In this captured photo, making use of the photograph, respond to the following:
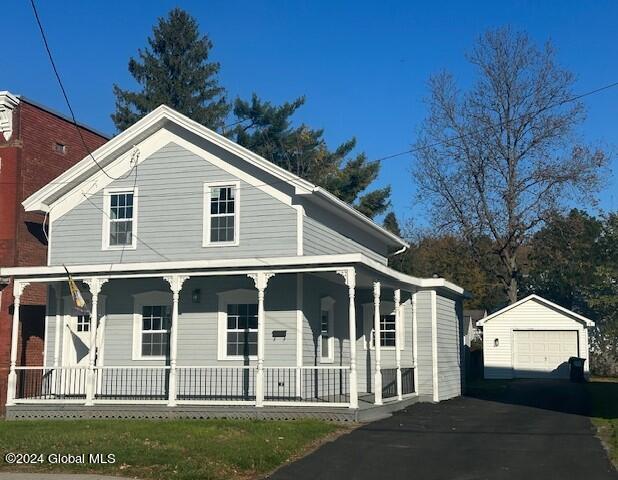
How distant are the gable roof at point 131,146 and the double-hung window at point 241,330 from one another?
3.30m

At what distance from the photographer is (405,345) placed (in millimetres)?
23156

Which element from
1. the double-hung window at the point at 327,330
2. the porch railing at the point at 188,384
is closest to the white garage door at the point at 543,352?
the porch railing at the point at 188,384

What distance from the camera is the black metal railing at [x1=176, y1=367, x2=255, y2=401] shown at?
18.9 m

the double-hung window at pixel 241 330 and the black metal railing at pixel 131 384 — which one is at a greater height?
the double-hung window at pixel 241 330

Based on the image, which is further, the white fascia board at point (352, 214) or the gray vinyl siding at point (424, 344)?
the gray vinyl siding at point (424, 344)

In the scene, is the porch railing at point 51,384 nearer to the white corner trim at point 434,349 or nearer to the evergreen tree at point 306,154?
the white corner trim at point 434,349

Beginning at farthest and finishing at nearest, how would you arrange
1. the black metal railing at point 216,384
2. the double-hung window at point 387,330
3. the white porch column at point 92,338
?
the double-hung window at point 387,330, the black metal railing at point 216,384, the white porch column at point 92,338

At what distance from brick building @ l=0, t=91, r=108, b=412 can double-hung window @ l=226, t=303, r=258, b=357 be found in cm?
611

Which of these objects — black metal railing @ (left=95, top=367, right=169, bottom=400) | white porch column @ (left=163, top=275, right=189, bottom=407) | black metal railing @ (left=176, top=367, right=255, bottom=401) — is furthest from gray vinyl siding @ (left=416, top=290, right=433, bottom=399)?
white porch column @ (left=163, top=275, right=189, bottom=407)

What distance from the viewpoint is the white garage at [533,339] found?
1448 inches

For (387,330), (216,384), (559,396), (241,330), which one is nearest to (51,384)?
(216,384)

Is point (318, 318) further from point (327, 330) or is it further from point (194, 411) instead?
point (194, 411)

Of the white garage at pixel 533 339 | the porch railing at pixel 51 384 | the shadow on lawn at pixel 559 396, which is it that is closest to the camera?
the porch railing at pixel 51 384

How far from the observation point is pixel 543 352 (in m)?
37.4
